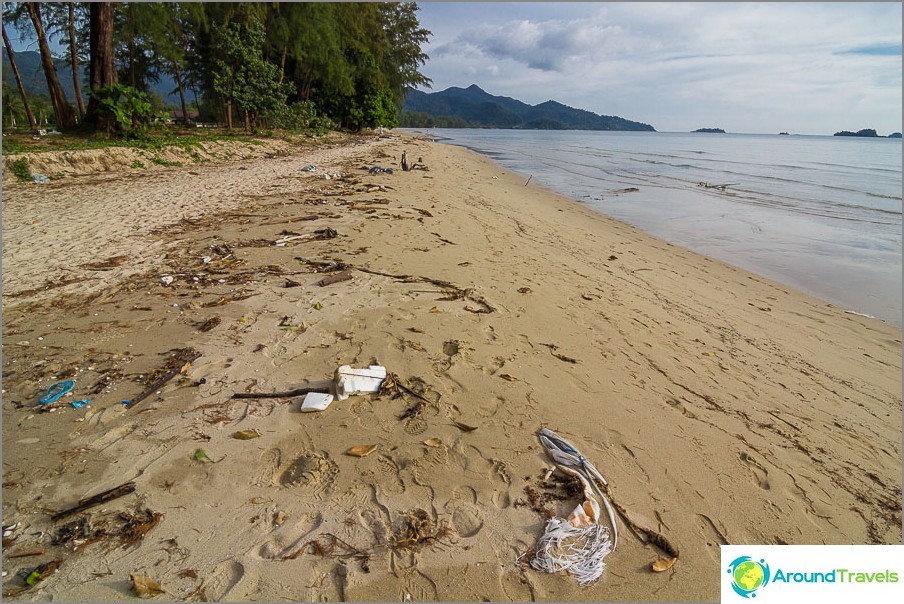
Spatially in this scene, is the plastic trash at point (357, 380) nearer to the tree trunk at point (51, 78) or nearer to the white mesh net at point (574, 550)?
the white mesh net at point (574, 550)

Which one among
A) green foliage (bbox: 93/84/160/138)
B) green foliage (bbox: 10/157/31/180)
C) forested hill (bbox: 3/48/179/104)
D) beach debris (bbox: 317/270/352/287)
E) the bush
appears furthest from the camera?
the bush

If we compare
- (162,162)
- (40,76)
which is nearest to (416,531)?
(162,162)

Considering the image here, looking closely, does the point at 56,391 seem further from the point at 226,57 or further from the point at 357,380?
the point at 226,57

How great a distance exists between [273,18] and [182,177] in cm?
1545

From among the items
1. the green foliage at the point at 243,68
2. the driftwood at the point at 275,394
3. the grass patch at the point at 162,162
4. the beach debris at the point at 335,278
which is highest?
the green foliage at the point at 243,68

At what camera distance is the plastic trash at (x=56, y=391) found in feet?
8.89

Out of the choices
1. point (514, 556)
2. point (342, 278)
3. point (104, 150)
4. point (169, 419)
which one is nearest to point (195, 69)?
point (104, 150)

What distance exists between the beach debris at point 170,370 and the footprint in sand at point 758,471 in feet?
12.6

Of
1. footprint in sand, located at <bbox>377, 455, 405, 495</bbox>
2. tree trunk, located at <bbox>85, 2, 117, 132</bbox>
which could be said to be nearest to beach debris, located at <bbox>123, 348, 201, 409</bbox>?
footprint in sand, located at <bbox>377, 455, 405, 495</bbox>

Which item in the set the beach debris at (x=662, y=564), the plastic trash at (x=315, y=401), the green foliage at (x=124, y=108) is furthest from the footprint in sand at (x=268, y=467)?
the green foliage at (x=124, y=108)

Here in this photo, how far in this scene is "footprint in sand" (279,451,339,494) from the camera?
87.4 inches

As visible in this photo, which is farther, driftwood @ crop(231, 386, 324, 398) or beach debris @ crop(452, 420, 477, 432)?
driftwood @ crop(231, 386, 324, 398)

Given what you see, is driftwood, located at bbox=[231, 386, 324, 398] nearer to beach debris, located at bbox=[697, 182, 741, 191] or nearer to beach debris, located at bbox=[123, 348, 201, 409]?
beach debris, located at bbox=[123, 348, 201, 409]

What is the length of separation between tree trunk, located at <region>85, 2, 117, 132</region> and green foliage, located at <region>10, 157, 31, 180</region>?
15.5 ft
